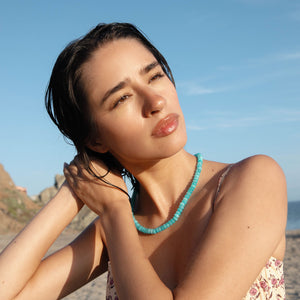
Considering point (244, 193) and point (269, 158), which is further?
point (269, 158)

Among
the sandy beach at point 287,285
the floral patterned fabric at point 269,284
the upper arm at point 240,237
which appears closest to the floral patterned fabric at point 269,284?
the floral patterned fabric at point 269,284

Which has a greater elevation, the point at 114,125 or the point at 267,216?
the point at 114,125

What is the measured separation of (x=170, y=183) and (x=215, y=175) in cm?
32

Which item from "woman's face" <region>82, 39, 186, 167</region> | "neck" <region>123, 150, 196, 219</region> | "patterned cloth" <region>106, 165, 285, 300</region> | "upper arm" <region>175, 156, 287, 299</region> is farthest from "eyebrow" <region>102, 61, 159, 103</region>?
"upper arm" <region>175, 156, 287, 299</region>

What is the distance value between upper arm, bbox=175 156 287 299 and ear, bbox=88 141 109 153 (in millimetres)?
1047

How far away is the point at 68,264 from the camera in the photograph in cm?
274

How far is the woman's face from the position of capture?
93.2 inches

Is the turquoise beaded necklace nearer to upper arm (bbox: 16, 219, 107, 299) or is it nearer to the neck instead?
the neck

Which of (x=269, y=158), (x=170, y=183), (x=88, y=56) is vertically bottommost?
(x=170, y=183)

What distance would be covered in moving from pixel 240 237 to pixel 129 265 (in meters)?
0.55

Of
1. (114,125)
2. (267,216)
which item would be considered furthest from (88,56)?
(267,216)

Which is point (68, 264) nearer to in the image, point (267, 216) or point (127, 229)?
point (127, 229)

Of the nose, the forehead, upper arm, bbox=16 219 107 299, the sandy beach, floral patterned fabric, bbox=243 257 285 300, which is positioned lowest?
the sandy beach

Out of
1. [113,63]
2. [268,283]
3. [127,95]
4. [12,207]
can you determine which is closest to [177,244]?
[268,283]
